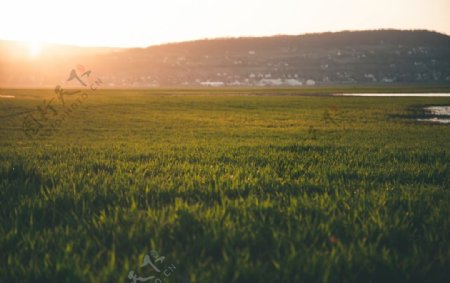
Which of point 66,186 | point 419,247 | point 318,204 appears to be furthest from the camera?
point 66,186

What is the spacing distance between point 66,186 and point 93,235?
2.55 metres

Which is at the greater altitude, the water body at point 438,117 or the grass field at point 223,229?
the grass field at point 223,229

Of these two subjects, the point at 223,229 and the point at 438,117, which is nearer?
the point at 223,229

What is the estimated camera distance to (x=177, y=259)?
3.62 meters

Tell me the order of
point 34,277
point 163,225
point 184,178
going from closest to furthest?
point 34,277, point 163,225, point 184,178

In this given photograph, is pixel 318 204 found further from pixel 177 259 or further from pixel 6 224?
pixel 6 224

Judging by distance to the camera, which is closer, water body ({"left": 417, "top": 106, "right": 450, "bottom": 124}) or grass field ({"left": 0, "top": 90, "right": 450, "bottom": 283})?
grass field ({"left": 0, "top": 90, "right": 450, "bottom": 283})

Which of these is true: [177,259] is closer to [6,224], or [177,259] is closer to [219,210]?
[219,210]

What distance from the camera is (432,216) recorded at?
15.9ft

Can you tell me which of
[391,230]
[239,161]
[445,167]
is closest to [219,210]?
[391,230]

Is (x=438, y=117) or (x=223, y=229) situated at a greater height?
(x=223, y=229)

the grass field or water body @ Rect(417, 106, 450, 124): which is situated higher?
the grass field

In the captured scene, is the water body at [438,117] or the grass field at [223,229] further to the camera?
the water body at [438,117]

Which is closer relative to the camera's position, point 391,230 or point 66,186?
point 391,230
